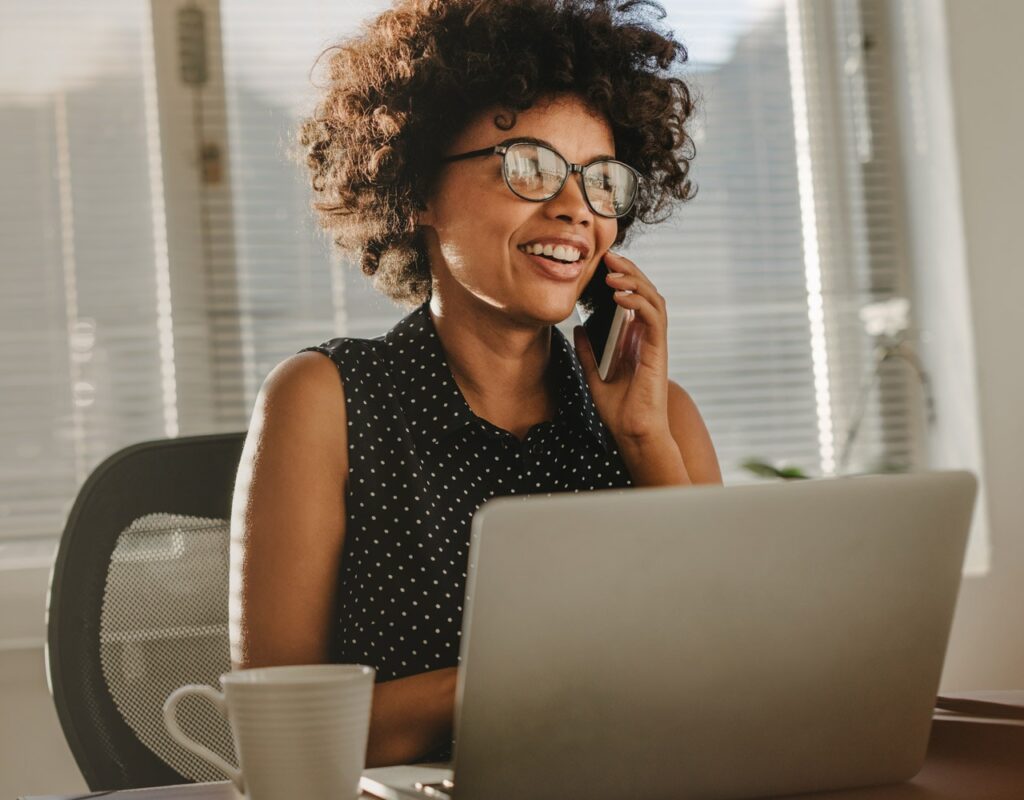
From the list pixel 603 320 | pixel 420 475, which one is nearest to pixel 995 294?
pixel 603 320

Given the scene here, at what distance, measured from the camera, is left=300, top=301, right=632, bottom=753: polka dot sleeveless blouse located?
1.30 metres

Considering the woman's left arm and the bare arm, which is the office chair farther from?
the woman's left arm

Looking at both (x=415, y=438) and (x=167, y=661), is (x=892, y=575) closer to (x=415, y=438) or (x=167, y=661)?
(x=415, y=438)

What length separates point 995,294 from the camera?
A: 110 inches

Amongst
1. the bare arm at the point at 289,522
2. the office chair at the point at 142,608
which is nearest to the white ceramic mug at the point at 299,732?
the bare arm at the point at 289,522

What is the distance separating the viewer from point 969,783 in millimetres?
808

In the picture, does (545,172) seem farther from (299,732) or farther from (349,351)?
(299,732)

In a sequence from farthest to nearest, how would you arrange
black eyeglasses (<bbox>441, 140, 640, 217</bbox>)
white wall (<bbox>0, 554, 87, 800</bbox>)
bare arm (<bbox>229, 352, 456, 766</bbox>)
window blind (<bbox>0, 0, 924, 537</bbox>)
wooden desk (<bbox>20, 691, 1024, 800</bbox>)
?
window blind (<bbox>0, 0, 924, 537</bbox>)
white wall (<bbox>0, 554, 87, 800</bbox>)
black eyeglasses (<bbox>441, 140, 640, 217</bbox>)
bare arm (<bbox>229, 352, 456, 766</bbox>)
wooden desk (<bbox>20, 691, 1024, 800</bbox>)

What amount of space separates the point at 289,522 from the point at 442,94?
0.55 metres

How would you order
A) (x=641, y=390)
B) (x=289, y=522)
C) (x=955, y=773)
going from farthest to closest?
(x=641, y=390) < (x=289, y=522) < (x=955, y=773)

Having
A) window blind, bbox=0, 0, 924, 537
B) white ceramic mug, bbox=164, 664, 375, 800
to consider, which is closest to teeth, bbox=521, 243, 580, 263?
white ceramic mug, bbox=164, 664, 375, 800

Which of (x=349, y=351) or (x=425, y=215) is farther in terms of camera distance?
(x=425, y=215)

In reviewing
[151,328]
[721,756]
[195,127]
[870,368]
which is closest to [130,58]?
[195,127]

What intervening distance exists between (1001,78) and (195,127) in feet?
6.14
